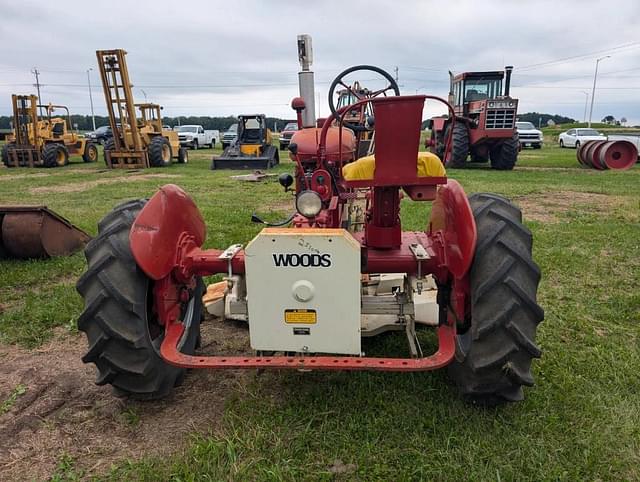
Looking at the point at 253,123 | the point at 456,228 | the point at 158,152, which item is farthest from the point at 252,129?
the point at 456,228

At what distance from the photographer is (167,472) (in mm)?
2213

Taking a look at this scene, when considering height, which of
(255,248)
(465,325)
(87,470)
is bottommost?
(87,470)

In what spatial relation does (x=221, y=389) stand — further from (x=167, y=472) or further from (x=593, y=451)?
(x=593, y=451)

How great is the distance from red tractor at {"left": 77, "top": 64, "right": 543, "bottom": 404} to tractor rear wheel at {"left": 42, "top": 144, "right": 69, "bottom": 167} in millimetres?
18136

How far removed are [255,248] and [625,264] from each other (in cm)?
437

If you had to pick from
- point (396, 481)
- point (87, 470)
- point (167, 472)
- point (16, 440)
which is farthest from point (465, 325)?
point (16, 440)

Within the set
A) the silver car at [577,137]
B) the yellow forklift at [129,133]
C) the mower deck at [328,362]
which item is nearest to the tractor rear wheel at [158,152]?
the yellow forklift at [129,133]

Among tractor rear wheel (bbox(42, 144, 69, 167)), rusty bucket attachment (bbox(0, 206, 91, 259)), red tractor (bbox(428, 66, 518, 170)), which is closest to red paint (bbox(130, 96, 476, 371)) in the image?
rusty bucket attachment (bbox(0, 206, 91, 259))

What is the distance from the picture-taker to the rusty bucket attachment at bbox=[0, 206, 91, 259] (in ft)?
16.9

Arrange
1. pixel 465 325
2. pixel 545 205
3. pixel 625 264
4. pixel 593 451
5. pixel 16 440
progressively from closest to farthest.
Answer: pixel 593 451 < pixel 16 440 < pixel 465 325 < pixel 625 264 < pixel 545 205

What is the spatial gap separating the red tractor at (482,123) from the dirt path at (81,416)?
41.0 ft

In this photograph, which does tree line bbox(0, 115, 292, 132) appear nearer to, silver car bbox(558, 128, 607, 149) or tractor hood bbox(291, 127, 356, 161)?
silver car bbox(558, 128, 607, 149)

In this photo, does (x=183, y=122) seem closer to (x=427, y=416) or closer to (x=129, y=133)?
(x=129, y=133)

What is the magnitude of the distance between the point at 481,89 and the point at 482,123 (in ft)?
7.84
